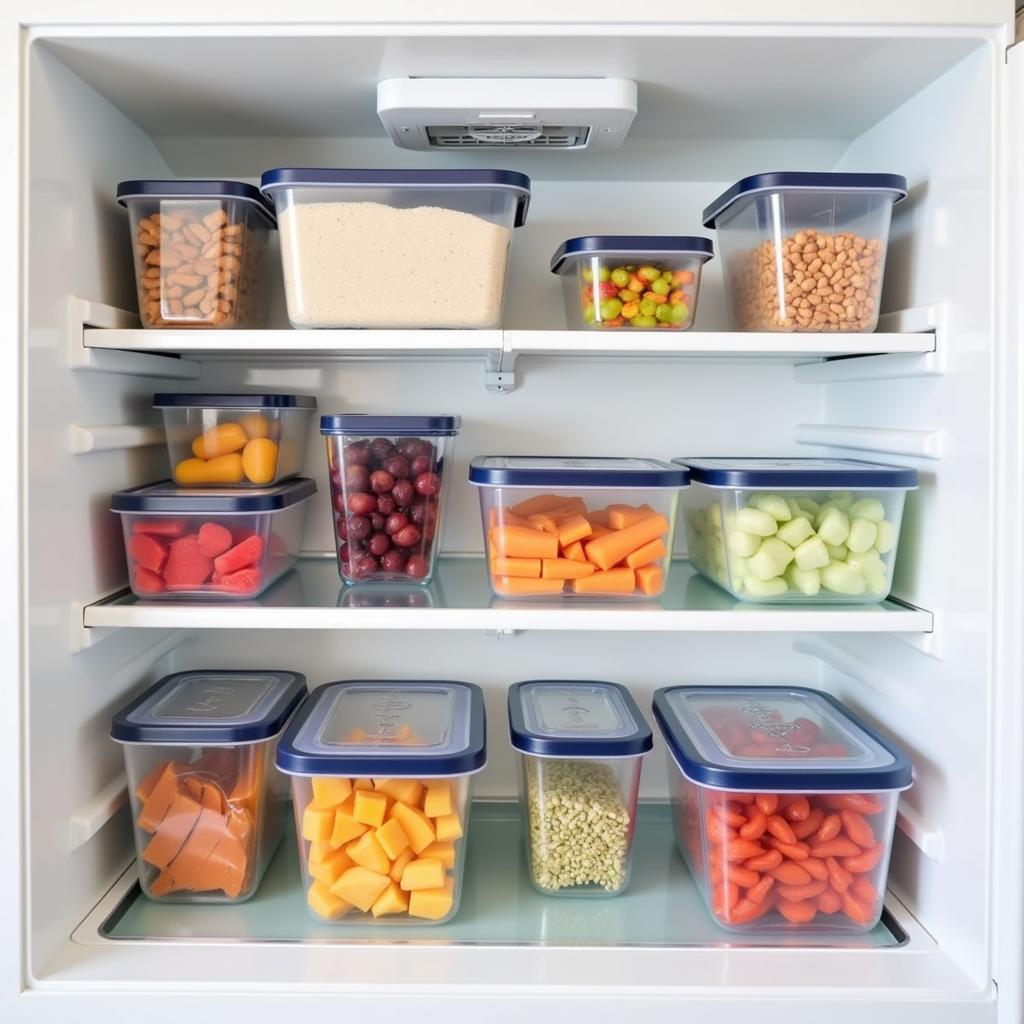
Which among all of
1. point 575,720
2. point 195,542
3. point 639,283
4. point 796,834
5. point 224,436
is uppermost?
point 639,283

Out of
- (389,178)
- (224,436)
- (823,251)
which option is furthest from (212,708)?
(823,251)

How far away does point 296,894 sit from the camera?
1311 millimetres

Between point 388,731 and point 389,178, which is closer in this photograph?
point 389,178

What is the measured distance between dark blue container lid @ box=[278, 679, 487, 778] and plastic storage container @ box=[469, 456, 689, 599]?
207 millimetres

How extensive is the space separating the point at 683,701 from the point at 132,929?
79 cm

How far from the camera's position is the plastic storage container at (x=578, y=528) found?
122cm

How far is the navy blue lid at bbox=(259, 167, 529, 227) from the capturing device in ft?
3.80

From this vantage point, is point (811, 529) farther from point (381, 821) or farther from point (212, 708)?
point (212, 708)

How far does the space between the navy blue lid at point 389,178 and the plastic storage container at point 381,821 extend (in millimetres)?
678

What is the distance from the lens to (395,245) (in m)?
1.19

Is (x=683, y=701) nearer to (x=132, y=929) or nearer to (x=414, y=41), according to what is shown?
(x=132, y=929)

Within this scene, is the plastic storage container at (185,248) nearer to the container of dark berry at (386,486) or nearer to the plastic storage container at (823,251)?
the container of dark berry at (386,486)

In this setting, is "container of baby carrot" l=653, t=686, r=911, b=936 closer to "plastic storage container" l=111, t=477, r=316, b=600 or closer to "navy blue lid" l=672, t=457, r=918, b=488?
"navy blue lid" l=672, t=457, r=918, b=488

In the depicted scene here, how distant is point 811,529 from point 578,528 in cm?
29
